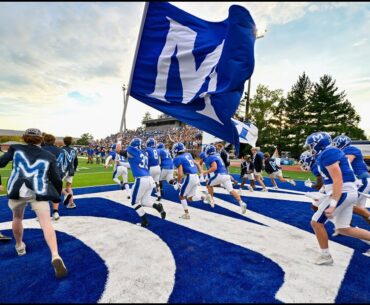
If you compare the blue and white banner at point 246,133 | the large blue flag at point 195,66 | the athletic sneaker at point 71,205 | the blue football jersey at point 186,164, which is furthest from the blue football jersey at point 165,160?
the large blue flag at point 195,66

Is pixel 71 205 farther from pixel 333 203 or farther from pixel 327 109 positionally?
pixel 327 109

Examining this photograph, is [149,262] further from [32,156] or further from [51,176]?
[32,156]

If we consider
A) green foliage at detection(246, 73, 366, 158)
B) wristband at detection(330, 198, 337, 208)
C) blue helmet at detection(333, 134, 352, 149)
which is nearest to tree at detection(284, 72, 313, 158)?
green foliage at detection(246, 73, 366, 158)

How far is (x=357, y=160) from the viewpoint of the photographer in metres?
4.91

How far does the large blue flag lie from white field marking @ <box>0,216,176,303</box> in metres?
2.70

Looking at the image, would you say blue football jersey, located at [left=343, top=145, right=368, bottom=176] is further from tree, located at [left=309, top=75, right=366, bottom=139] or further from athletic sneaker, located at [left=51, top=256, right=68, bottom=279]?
tree, located at [left=309, top=75, right=366, bottom=139]

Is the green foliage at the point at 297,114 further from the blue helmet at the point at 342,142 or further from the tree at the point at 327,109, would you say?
the blue helmet at the point at 342,142

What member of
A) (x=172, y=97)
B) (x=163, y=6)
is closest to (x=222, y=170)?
(x=172, y=97)

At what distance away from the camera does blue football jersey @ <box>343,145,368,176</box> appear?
4.84m

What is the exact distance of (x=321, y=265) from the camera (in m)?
3.53

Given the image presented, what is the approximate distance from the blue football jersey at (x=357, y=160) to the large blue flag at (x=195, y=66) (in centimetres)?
237

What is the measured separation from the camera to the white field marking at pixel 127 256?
2736 millimetres

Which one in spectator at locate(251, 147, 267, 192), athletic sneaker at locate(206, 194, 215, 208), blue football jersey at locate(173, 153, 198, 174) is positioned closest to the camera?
blue football jersey at locate(173, 153, 198, 174)

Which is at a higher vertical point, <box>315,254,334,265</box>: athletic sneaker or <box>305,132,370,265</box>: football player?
<box>305,132,370,265</box>: football player
